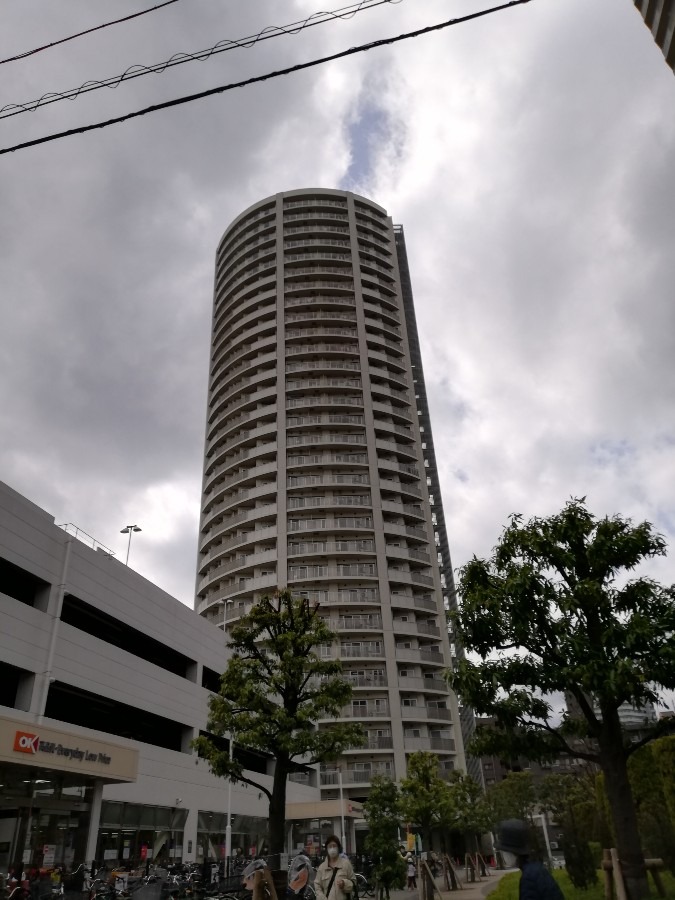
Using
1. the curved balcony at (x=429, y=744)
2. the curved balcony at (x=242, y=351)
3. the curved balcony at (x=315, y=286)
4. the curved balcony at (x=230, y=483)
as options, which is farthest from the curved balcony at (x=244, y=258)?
the curved balcony at (x=429, y=744)

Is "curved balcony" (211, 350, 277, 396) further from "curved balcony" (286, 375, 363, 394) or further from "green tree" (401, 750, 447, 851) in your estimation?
"green tree" (401, 750, 447, 851)

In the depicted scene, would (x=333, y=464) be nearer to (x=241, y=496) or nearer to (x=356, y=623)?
(x=241, y=496)

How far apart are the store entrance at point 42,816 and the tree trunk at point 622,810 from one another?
1289 centimetres

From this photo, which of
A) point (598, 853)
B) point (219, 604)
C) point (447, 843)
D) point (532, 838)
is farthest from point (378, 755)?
point (532, 838)

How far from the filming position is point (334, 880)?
883 centimetres

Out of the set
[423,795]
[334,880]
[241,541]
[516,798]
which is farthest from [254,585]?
[334,880]

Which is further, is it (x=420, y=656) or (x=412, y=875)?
(x=420, y=656)

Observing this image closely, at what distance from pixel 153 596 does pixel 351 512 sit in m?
31.0

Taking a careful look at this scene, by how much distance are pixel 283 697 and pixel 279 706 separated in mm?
344

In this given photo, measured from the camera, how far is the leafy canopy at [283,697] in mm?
18406

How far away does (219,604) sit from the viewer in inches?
2217

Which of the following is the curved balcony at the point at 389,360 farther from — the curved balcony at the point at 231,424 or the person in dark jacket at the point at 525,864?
the person in dark jacket at the point at 525,864

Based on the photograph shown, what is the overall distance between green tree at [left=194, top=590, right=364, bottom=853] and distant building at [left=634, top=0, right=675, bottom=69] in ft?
54.4

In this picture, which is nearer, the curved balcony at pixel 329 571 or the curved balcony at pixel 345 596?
the curved balcony at pixel 345 596
